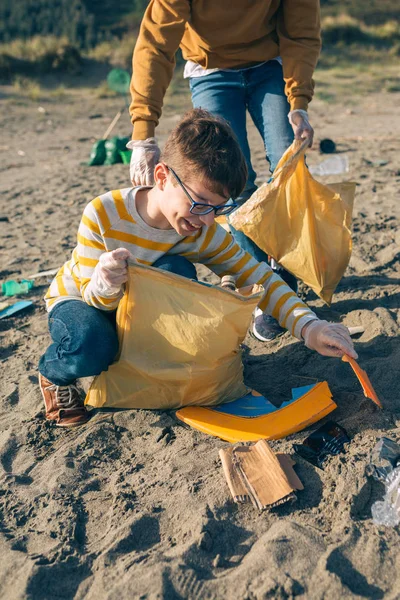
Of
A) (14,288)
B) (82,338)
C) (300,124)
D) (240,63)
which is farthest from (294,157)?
(14,288)

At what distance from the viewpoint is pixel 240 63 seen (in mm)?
3008

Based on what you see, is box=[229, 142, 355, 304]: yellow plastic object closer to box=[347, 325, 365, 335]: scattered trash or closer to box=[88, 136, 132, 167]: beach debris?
box=[347, 325, 365, 335]: scattered trash

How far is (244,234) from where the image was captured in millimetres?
3145

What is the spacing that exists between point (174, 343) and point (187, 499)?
55 cm

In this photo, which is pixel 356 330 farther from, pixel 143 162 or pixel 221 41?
pixel 221 41

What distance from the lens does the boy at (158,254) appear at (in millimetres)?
2098

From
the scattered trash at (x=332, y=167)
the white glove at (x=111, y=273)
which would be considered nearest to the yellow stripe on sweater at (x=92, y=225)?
the white glove at (x=111, y=273)

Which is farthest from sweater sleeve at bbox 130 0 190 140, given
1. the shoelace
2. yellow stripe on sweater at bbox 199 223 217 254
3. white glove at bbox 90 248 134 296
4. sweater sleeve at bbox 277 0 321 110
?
the shoelace

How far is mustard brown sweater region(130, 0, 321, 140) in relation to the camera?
281 centimetres

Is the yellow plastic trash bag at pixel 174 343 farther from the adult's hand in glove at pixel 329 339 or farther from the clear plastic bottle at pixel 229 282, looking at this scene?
the adult's hand in glove at pixel 329 339

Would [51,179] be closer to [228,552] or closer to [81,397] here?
[81,397]

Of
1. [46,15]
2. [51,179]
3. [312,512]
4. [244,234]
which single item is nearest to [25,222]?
[51,179]

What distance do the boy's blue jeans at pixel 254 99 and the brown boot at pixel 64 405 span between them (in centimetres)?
123

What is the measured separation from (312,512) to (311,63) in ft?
6.67
